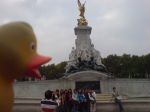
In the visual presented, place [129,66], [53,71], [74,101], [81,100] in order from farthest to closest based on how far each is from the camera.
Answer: [53,71], [129,66], [81,100], [74,101]

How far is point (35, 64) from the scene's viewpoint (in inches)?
203

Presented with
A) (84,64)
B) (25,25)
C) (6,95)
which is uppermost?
(84,64)

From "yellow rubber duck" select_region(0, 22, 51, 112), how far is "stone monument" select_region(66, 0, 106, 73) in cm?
4350

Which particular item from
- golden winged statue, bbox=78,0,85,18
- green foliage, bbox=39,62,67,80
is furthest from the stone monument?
green foliage, bbox=39,62,67,80

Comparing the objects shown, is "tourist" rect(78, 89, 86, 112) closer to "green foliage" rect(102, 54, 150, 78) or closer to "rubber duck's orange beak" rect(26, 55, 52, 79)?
"rubber duck's orange beak" rect(26, 55, 52, 79)

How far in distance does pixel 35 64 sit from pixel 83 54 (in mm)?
46069

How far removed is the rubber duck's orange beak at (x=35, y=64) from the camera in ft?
16.8

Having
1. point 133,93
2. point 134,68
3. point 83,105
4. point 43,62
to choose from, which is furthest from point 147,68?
point 43,62

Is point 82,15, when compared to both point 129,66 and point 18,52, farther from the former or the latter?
point 18,52

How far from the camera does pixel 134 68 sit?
3420 inches

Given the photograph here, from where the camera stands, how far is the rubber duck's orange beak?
16.8ft

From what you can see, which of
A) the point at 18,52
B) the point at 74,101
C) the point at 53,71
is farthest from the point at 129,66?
the point at 18,52

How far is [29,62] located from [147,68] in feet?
272

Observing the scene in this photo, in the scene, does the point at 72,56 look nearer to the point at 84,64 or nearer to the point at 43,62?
the point at 84,64
